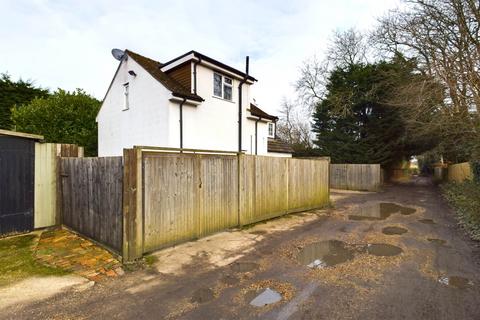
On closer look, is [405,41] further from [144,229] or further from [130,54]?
[144,229]

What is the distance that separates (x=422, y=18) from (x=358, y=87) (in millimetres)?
10128

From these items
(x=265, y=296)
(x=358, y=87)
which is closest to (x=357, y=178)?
(x=358, y=87)

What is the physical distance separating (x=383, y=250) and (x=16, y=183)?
27.8ft

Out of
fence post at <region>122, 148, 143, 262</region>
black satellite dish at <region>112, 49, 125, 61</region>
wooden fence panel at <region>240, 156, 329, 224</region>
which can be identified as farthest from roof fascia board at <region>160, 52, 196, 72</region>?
fence post at <region>122, 148, 143, 262</region>

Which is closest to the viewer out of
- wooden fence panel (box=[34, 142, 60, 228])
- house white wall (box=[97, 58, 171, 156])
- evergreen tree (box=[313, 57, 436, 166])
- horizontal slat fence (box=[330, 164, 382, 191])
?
wooden fence panel (box=[34, 142, 60, 228])

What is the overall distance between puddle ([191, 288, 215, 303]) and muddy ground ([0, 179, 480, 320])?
13 millimetres

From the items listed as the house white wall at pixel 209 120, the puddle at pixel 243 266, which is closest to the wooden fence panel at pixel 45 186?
the house white wall at pixel 209 120

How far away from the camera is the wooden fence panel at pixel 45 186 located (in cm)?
645

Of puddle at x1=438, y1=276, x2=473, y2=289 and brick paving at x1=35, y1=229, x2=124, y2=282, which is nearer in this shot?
puddle at x1=438, y1=276, x2=473, y2=289

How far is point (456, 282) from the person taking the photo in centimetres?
379

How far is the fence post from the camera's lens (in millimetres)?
4531

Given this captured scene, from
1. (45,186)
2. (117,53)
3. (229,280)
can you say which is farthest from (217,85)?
(229,280)

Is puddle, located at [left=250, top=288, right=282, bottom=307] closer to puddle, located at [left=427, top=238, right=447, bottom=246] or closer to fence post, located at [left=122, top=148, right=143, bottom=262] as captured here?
fence post, located at [left=122, top=148, right=143, bottom=262]

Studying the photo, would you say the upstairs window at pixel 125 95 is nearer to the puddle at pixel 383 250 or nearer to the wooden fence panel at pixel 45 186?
the wooden fence panel at pixel 45 186
